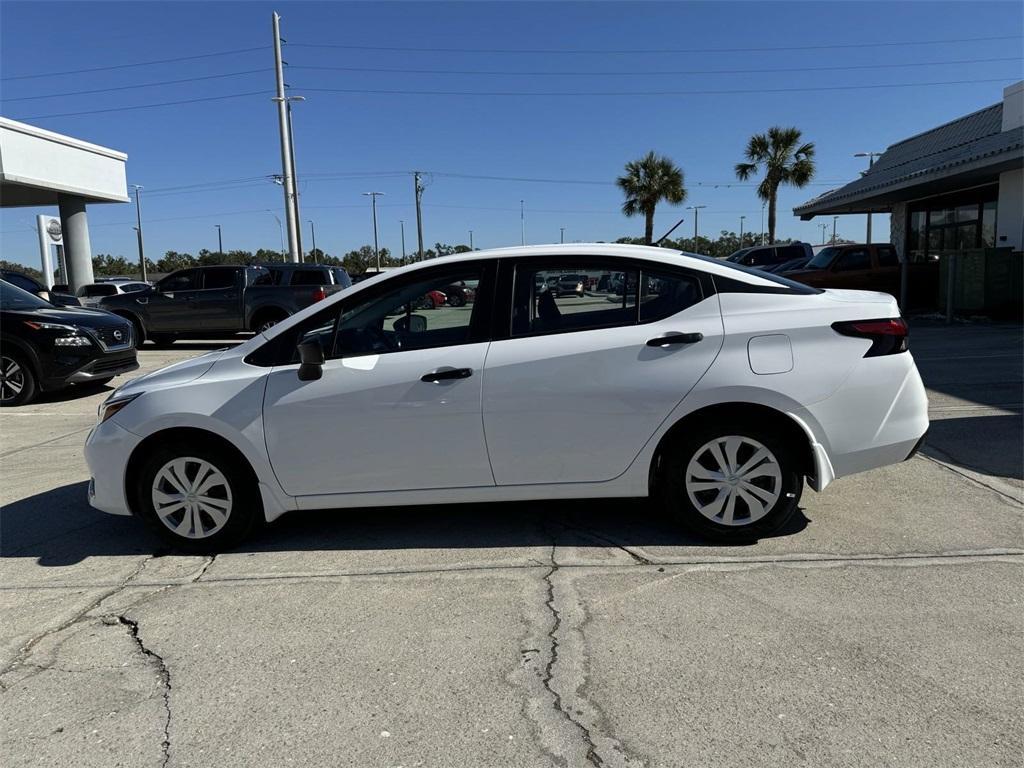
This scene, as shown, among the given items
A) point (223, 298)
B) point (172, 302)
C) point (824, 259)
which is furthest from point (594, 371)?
point (824, 259)

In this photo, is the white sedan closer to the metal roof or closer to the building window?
the metal roof

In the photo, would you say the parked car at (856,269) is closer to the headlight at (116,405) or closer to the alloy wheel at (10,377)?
the alloy wheel at (10,377)

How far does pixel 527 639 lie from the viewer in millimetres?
3273

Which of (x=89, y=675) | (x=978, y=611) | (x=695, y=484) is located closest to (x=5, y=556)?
(x=89, y=675)

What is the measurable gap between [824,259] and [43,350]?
1699cm

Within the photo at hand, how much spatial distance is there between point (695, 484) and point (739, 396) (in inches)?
21.6

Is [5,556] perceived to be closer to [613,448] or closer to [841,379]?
[613,448]

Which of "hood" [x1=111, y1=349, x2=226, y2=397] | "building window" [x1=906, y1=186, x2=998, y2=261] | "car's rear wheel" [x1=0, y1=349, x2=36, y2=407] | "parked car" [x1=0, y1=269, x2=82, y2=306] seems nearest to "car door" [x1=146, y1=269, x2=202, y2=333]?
"parked car" [x1=0, y1=269, x2=82, y2=306]

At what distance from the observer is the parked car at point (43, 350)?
30.3 ft

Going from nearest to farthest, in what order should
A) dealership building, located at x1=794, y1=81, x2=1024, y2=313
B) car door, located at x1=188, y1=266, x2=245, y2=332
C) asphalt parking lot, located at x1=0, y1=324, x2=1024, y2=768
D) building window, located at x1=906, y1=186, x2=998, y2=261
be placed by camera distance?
1. asphalt parking lot, located at x1=0, y1=324, x2=1024, y2=768
2. car door, located at x1=188, y1=266, x2=245, y2=332
3. dealership building, located at x1=794, y1=81, x2=1024, y2=313
4. building window, located at x1=906, y1=186, x2=998, y2=261

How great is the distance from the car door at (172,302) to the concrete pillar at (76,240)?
764cm

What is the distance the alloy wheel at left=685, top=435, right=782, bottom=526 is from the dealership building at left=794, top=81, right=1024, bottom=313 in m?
14.2

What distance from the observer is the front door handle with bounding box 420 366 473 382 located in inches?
158

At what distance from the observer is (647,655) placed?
3.11 m
